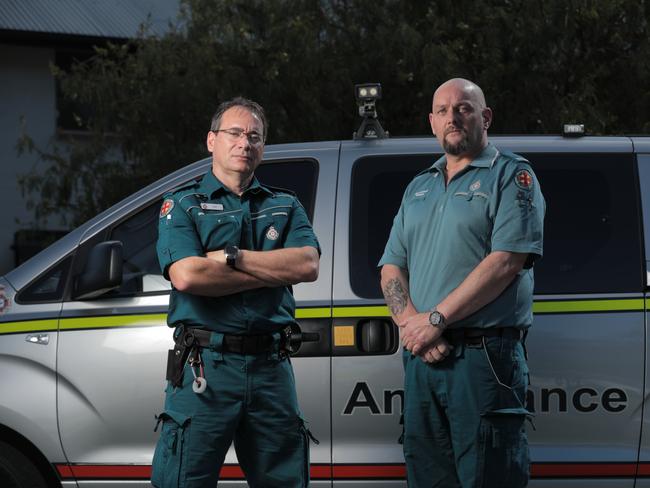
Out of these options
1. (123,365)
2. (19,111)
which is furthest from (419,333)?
(19,111)

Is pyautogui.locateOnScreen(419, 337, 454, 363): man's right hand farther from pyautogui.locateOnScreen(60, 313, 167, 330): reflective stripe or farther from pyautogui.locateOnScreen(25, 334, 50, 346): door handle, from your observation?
pyautogui.locateOnScreen(25, 334, 50, 346): door handle

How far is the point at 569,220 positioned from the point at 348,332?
1.02 m

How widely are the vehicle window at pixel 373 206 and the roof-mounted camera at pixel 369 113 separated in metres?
0.18

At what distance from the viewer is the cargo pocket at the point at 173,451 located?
13.0ft

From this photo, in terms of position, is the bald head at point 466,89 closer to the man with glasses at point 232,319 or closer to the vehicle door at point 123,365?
the man with glasses at point 232,319

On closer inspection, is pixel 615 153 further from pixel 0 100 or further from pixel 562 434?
pixel 0 100

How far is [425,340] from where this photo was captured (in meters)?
4.16

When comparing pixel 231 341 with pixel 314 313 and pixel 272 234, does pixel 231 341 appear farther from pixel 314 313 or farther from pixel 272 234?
pixel 314 313

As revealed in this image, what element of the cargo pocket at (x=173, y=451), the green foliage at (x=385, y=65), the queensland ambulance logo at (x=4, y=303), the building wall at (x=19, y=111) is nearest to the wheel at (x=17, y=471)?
the queensland ambulance logo at (x=4, y=303)

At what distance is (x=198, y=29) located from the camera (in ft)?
44.0

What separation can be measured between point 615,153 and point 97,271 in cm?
219

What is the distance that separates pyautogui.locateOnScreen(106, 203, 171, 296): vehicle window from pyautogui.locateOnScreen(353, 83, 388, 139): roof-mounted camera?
95 centimetres

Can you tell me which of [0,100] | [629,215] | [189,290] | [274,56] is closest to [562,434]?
[629,215]

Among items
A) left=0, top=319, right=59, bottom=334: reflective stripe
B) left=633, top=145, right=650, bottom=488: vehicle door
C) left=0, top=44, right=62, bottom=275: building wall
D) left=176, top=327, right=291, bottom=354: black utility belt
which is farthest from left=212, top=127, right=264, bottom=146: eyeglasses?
left=0, top=44, right=62, bottom=275: building wall
